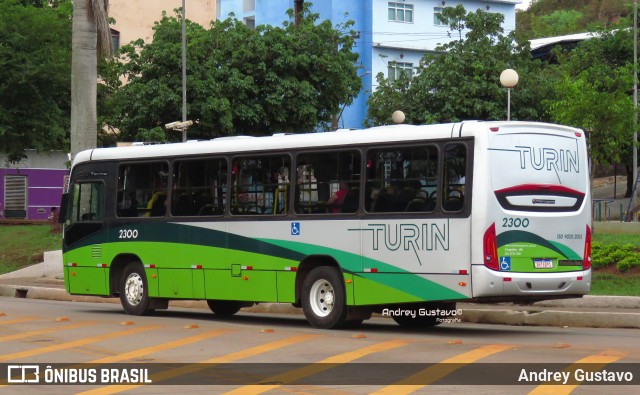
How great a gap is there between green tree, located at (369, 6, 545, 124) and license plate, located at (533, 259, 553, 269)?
39.2m

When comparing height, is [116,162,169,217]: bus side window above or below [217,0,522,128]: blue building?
below

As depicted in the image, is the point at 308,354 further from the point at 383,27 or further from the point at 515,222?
the point at 383,27

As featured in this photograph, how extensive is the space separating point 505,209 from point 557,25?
9879 centimetres

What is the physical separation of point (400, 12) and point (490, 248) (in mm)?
56248

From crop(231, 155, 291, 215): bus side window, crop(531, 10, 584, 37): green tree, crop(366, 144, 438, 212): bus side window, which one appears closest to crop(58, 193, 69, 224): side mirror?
crop(231, 155, 291, 215): bus side window

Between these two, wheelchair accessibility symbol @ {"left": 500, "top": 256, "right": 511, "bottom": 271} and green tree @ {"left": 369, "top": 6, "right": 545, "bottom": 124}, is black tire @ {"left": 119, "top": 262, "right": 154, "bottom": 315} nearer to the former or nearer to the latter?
wheelchair accessibility symbol @ {"left": 500, "top": 256, "right": 511, "bottom": 271}

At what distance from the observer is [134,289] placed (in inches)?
846

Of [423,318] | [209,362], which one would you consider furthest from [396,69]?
[209,362]

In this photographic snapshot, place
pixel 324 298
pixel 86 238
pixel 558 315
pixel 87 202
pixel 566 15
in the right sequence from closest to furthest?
pixel 324 298, pixel 558 315, pixel 86 238, pixel 87 202, pixel 566 15

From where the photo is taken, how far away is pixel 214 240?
20.0 metres

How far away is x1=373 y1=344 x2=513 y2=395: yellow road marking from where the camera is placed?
10.9 meters

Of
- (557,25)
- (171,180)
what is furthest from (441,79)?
(557,25)

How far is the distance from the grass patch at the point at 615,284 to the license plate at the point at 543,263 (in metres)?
5.13

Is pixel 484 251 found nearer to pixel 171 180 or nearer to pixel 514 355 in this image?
pixel 514 355
